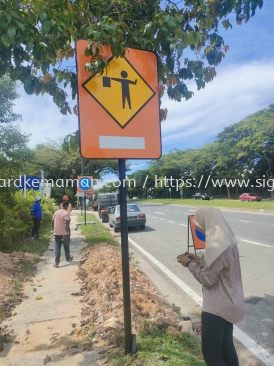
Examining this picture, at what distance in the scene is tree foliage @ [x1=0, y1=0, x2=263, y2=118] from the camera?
2391 mm

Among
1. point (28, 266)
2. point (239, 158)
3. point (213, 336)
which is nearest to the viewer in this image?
point (213, 336)

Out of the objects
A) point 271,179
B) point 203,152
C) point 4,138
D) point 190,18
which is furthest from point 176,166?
point 190,18

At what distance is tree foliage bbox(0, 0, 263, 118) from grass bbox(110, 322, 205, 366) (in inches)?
98.3

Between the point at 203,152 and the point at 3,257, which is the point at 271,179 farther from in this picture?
the point at 3,257

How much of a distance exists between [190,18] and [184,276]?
5100 mm

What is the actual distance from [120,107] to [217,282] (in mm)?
1607

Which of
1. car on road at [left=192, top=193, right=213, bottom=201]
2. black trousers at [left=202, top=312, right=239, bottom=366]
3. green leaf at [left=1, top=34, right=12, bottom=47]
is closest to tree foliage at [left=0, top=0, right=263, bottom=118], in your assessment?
green leaf at [left=1, top=34, right=12, bottom=47]

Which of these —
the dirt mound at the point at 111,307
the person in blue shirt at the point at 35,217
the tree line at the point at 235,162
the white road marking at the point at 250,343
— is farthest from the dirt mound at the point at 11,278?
the tree line at the point at 235,162

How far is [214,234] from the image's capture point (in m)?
2.20

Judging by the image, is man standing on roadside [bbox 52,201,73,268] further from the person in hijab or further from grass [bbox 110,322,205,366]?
the person in hijab

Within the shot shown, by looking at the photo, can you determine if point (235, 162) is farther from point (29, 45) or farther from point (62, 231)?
point (29, 45)

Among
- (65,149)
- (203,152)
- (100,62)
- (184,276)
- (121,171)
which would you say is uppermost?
(203,152)

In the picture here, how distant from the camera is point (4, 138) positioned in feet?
35.5

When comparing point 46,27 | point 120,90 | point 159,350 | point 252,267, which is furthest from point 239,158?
point 46,27
